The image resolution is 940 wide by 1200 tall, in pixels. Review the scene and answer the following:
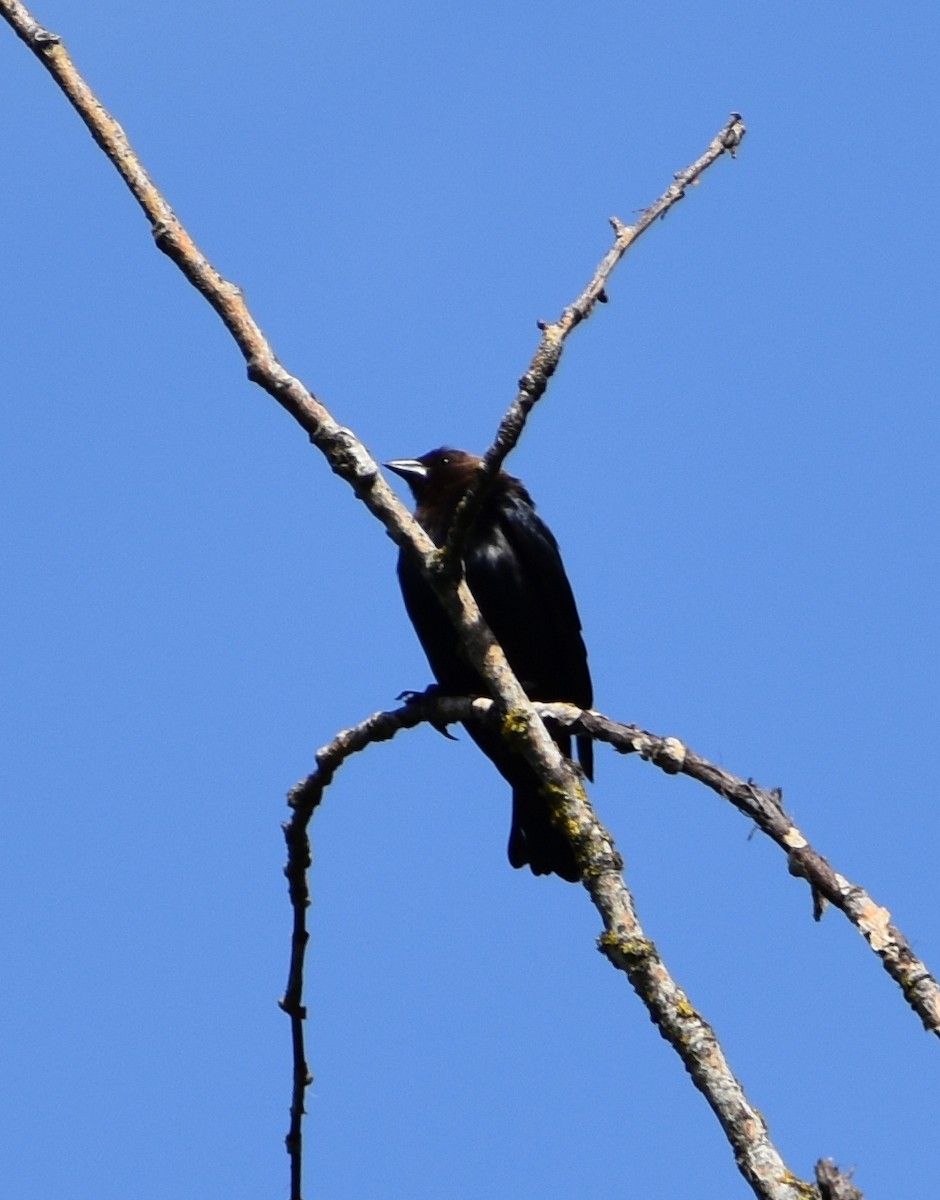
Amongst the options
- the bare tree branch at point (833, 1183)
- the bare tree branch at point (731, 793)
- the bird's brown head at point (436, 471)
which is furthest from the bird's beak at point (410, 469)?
the bare tree branch at point (833, 1183)

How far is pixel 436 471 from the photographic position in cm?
743

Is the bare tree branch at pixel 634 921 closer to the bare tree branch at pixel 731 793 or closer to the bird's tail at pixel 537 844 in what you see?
the bare tree branch at pixel 731 793

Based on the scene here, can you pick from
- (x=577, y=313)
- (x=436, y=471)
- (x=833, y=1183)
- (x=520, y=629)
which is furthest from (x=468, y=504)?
(x=436, y=471)

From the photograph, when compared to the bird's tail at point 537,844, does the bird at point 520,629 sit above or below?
above

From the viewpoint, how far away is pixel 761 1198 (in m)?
2.93

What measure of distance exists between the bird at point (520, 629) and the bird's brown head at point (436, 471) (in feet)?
1.64

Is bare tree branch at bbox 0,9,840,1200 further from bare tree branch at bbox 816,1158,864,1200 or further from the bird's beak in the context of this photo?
the bird's beak

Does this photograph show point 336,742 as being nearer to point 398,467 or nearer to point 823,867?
point 823,867

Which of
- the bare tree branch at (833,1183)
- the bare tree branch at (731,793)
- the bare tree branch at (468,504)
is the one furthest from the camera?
the bare tree branch at (468,504)

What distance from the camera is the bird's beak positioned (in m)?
7.44

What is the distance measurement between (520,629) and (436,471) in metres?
1.19

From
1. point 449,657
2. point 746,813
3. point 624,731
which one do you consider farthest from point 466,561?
point 746,813

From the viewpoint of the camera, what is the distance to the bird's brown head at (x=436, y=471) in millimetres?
7297

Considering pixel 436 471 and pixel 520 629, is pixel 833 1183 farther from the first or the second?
pixel 436 471
